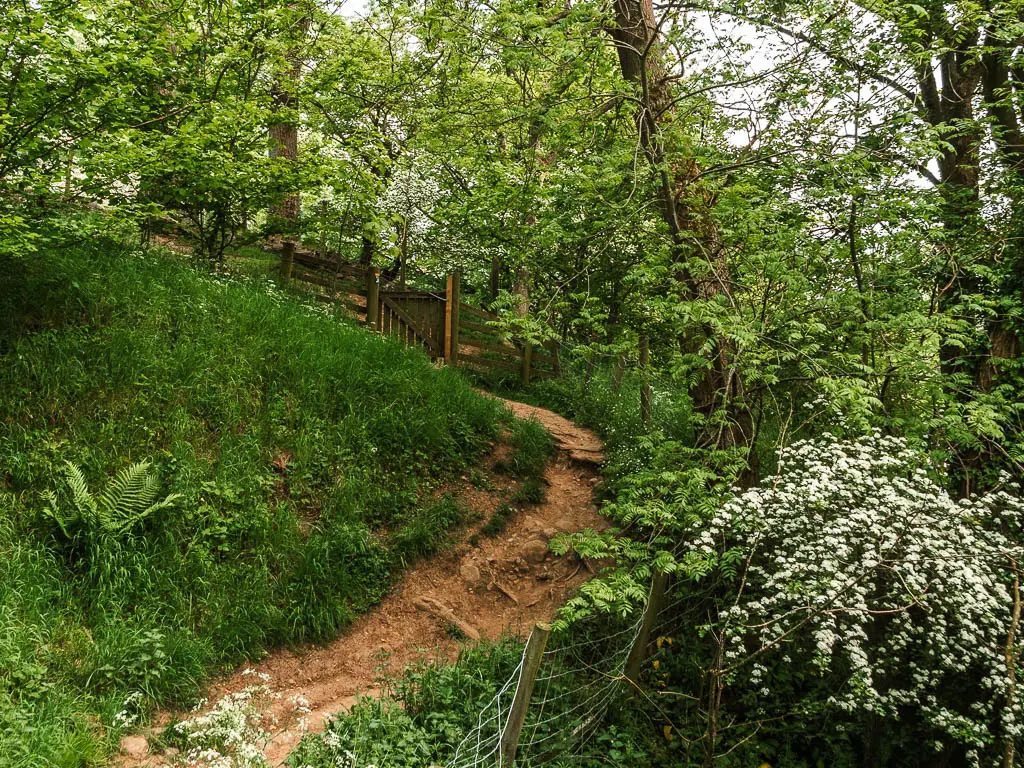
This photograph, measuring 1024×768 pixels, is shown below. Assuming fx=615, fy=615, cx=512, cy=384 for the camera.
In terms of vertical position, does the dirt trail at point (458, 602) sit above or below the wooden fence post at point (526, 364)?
below

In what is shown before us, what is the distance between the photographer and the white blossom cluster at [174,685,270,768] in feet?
12.4

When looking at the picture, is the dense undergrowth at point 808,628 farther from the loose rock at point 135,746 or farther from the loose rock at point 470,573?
the loose rock at point 470,573

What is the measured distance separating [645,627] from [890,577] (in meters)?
1.85

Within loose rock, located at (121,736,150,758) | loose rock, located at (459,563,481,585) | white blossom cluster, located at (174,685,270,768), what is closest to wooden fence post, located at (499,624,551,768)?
white blossom cluster, located at (174,685,270,768)

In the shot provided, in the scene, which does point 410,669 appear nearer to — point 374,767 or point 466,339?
point 374,767

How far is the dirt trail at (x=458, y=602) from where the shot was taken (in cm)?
519

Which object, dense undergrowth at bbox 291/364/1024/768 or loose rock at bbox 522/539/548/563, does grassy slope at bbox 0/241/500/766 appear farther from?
dense undergrowth at bbox 291/364/1024/768

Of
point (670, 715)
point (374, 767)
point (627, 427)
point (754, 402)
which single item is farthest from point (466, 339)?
point (374, 767)

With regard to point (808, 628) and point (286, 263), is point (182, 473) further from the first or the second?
point (286, 263)

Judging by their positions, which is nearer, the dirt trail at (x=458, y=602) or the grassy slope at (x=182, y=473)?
the grassy slope at (x=182, y=473)

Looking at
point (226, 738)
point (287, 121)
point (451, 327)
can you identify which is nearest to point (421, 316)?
point (451, 327)

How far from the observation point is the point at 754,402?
18.8 feet

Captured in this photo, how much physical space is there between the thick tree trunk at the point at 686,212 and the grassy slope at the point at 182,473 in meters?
3.46

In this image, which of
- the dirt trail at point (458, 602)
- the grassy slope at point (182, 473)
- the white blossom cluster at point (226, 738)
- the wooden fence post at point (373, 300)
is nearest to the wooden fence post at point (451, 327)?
the wooden fence post at point (373, 300)
